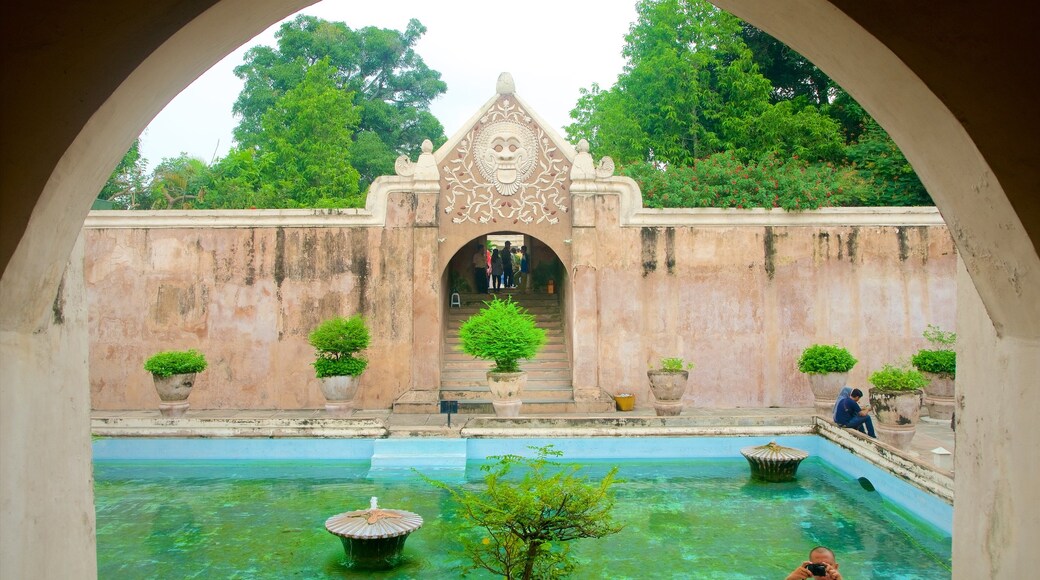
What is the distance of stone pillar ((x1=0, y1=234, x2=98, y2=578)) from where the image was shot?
6.64 ft

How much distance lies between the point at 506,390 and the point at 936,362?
223 inches

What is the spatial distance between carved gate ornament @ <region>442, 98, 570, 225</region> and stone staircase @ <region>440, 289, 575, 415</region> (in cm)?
213

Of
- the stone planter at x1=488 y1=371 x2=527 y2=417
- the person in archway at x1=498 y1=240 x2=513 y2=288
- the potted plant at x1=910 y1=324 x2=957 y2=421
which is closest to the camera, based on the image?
the stone planter at x1=488 y1=371 x2=527 y2=417

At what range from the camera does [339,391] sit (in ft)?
37.9

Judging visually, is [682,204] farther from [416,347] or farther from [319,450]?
[319,450]

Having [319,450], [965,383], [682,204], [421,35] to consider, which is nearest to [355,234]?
[319,450]

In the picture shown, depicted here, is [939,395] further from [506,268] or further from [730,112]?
[730,112]

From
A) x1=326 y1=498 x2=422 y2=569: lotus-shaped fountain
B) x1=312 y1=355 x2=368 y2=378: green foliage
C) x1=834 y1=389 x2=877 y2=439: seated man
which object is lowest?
x1=326 y1=498 x2=422 y2=569: lotus-shaped fountain

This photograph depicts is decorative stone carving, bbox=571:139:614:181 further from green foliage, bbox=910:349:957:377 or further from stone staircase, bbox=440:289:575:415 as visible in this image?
green foliage, bbox=910:349:957:377

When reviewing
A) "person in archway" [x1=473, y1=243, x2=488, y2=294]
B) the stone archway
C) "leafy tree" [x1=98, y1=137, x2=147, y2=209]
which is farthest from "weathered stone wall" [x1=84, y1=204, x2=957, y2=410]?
the stone archway

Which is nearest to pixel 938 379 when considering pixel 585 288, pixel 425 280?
pixel 585 288

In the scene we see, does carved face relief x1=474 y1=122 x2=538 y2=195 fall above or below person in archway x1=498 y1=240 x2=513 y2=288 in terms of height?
above

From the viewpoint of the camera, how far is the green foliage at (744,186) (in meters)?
14.2

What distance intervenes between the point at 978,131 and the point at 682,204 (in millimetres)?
13451
